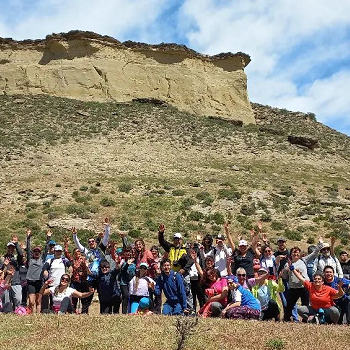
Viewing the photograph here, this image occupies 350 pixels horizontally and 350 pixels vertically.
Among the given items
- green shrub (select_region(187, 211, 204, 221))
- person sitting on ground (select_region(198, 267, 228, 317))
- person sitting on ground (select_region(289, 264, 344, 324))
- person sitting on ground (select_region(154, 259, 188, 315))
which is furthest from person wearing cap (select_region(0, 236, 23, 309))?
green shrub (select_region(187, 211, 204, 221))

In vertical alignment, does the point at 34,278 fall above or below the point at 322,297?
above

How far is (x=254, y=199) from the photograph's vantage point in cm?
2377

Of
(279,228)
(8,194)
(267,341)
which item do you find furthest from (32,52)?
(267,341)

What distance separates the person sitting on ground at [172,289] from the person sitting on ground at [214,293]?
1.38 ft

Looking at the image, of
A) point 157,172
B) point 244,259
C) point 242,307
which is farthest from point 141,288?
point 157,172

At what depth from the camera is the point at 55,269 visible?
31.0 ft

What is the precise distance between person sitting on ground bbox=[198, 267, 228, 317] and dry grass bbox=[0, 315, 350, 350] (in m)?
0.64

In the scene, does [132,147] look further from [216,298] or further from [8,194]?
[216,298]

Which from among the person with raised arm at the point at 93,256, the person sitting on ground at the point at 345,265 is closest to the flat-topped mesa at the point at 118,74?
the person with raised arm at the point at 93,256

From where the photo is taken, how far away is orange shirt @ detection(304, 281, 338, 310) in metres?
8.27

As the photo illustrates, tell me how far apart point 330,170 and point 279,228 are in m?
12.7

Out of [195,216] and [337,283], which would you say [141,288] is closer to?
[337,283]

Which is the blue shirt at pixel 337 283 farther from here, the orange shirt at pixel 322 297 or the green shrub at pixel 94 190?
the green shrub at pixel 94 190

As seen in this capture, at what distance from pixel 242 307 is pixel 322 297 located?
4.68 feet
